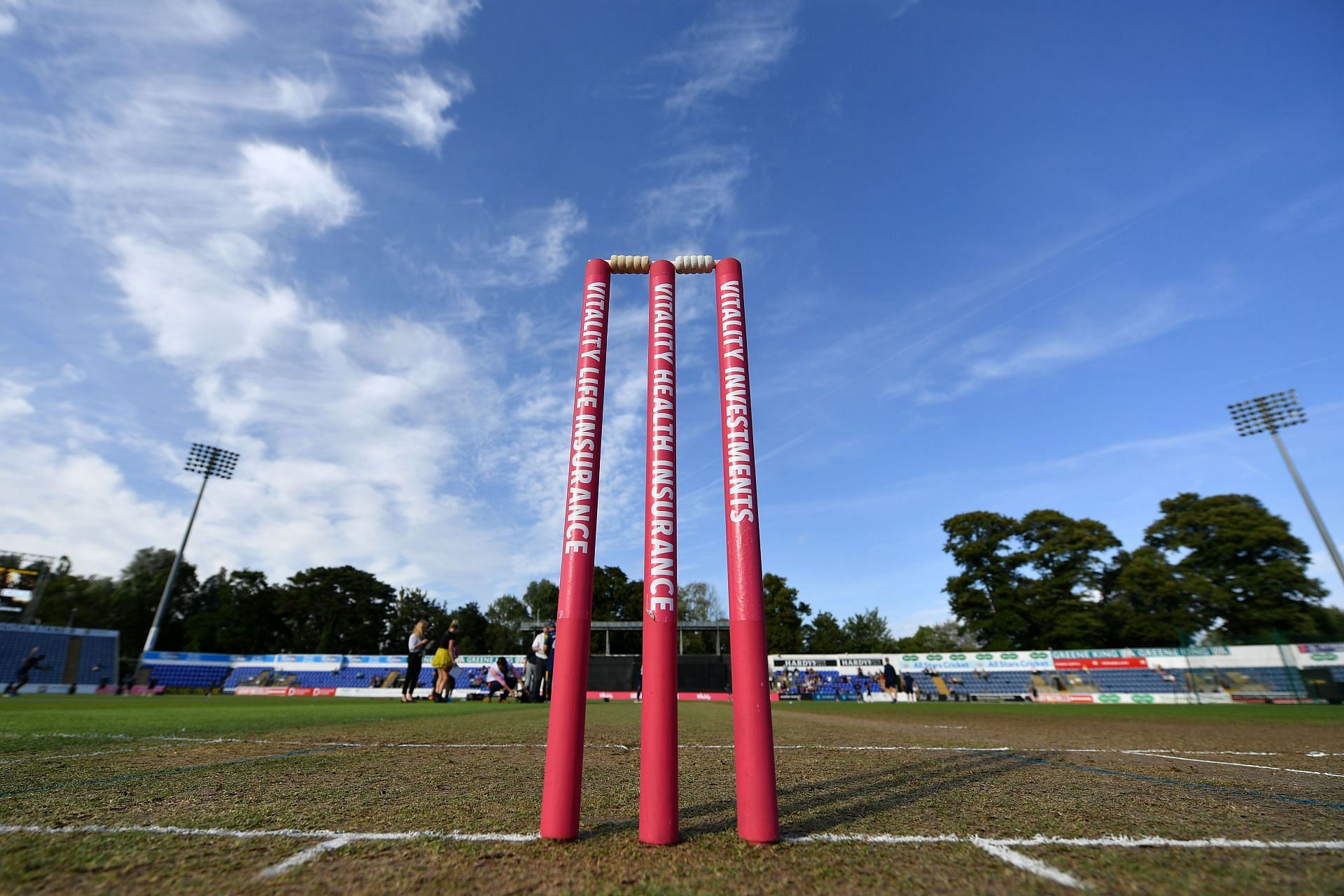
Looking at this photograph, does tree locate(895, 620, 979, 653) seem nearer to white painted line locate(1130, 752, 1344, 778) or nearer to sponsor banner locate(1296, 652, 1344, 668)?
sponsor banner locate(1296, 652, 1344, 668)

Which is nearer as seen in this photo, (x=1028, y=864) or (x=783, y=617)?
(x=1028, y=864)

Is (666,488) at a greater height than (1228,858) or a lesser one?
greater

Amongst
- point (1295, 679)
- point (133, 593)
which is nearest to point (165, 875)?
point (1295, 679)

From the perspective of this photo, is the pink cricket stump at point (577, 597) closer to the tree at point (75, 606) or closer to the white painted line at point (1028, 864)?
the white painted line at point (1028, 864)

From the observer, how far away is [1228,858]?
235cm

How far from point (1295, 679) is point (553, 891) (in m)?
36.3

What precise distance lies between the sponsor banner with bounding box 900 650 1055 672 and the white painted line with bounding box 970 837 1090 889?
130 feet

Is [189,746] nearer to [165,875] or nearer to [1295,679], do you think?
[165,875]

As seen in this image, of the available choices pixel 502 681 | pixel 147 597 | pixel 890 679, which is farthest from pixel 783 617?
pixel 147 597

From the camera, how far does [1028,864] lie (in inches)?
89.7

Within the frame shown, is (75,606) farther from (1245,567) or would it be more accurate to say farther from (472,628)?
(1245,567)

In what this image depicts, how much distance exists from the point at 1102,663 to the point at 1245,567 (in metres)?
18.2

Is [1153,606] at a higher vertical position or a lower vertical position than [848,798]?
higher

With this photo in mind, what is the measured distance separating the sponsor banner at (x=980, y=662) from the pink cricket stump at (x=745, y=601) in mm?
40185
